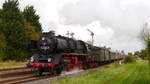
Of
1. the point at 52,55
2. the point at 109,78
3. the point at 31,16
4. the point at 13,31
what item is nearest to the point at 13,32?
the point at 13,31

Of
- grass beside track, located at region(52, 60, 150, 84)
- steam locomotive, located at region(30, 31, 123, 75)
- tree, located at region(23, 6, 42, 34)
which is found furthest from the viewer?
tree, located at region(23, 6, 42, 34)

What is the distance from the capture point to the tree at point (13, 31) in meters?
50.0

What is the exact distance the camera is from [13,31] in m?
50.5

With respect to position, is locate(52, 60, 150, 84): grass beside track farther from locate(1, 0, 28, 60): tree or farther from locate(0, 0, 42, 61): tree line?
locate(1, 0, 28, 60): tree

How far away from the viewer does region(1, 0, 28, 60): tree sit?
50.0m

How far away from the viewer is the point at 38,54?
22641 millimetres

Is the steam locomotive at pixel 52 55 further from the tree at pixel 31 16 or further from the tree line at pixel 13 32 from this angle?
the tree at pixel 31 16

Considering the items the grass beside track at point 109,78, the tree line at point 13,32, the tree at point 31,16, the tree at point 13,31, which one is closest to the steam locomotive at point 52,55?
the grass beside track at point 109,78

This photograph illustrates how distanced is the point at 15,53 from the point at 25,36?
438cm

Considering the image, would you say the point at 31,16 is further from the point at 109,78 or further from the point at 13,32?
the point at 109,78

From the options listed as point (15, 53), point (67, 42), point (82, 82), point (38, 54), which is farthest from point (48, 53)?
point (15, 53)

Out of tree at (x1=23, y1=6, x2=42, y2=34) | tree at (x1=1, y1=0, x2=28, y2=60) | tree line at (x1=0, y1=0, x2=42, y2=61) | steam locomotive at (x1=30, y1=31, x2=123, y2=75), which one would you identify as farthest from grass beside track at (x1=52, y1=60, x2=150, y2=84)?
tree at (x1=23, y1=6, x2=42, y2=34)

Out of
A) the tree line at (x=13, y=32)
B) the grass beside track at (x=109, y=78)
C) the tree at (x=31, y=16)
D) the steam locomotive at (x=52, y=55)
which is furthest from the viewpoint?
the tree at (x=31, y=16)

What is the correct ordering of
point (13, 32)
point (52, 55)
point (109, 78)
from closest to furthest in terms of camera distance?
point (109, 78), point (52, 55), point (13, 32)
